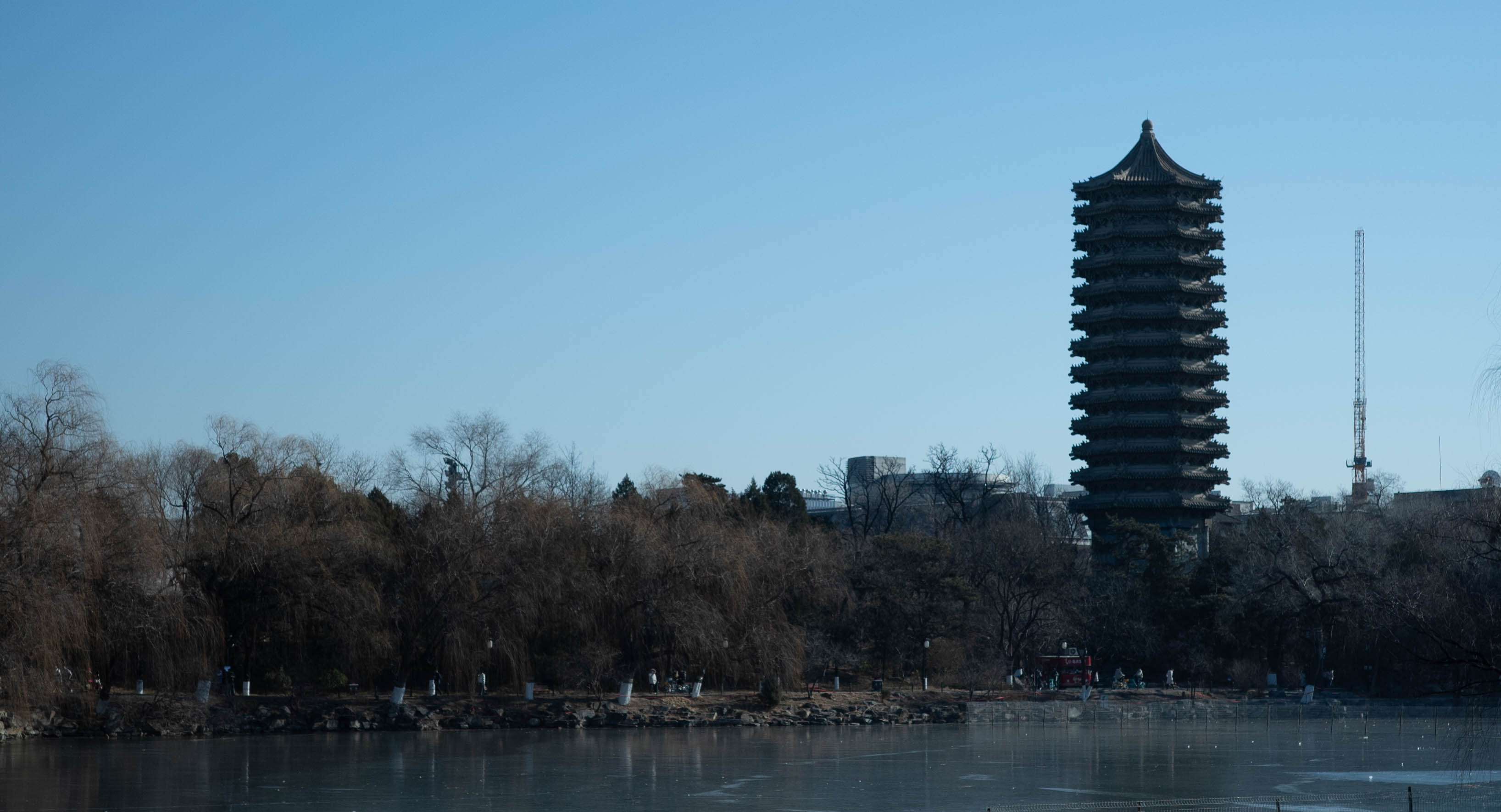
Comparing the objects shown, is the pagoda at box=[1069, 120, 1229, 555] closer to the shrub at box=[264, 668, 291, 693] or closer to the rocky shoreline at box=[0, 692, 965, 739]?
the rocky shoreline at box=[0, 692, 965, 739]

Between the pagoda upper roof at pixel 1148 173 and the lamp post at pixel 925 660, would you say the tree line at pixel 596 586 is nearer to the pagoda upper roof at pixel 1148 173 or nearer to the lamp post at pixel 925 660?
the lamp post at pixel 925 660

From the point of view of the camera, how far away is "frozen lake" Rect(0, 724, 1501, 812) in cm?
3070

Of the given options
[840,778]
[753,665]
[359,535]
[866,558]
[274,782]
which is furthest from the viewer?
[866,558]

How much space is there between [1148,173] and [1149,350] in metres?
11.0

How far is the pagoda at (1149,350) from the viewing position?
313 ft

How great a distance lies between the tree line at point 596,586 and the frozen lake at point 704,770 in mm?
3592

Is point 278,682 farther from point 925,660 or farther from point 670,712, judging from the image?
point 925,660

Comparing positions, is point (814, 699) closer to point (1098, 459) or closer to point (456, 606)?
point (456, 606)

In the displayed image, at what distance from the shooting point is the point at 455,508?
55.6 metres

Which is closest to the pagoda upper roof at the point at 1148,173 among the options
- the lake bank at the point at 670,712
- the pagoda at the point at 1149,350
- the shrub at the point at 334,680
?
the pagoda at the point at 1149,350

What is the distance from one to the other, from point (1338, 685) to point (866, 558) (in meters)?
21.1

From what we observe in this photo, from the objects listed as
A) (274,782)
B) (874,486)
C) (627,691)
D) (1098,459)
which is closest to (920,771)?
(274,782)

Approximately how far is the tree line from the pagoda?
44.4 feet

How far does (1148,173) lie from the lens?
98062 mm
